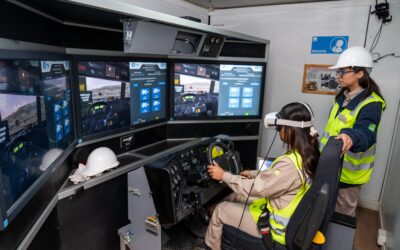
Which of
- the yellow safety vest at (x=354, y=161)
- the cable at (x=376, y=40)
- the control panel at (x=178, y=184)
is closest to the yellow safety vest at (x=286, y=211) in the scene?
the control panel at (x=178, y=184)

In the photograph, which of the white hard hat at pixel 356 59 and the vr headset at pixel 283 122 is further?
the white hard hat at pixel 356 59

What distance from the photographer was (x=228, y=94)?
2.73 m

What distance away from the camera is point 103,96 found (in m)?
1.86

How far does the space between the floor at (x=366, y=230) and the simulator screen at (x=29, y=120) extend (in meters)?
2.52

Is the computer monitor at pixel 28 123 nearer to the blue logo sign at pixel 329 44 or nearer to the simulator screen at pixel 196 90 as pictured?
the simulator screen at pixel 196 90

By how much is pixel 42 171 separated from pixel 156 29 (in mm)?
1069

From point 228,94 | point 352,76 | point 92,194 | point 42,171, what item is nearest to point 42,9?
point 42,171

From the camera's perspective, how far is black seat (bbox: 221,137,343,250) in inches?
44.8

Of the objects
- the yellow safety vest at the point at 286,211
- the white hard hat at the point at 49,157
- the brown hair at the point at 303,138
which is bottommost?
the yellow safety vest at the point at 286,211

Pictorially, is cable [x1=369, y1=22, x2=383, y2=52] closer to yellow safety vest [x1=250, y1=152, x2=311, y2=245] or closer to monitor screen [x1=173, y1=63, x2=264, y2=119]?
monitor screen [x1=173, y1=63, x2=264, y2=119]

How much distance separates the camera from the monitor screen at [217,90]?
2.51 meters

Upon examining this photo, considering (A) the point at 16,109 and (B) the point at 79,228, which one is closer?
(A) the point at 16,109

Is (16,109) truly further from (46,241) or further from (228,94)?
(228,94)

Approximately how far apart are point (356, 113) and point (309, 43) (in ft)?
4.77
